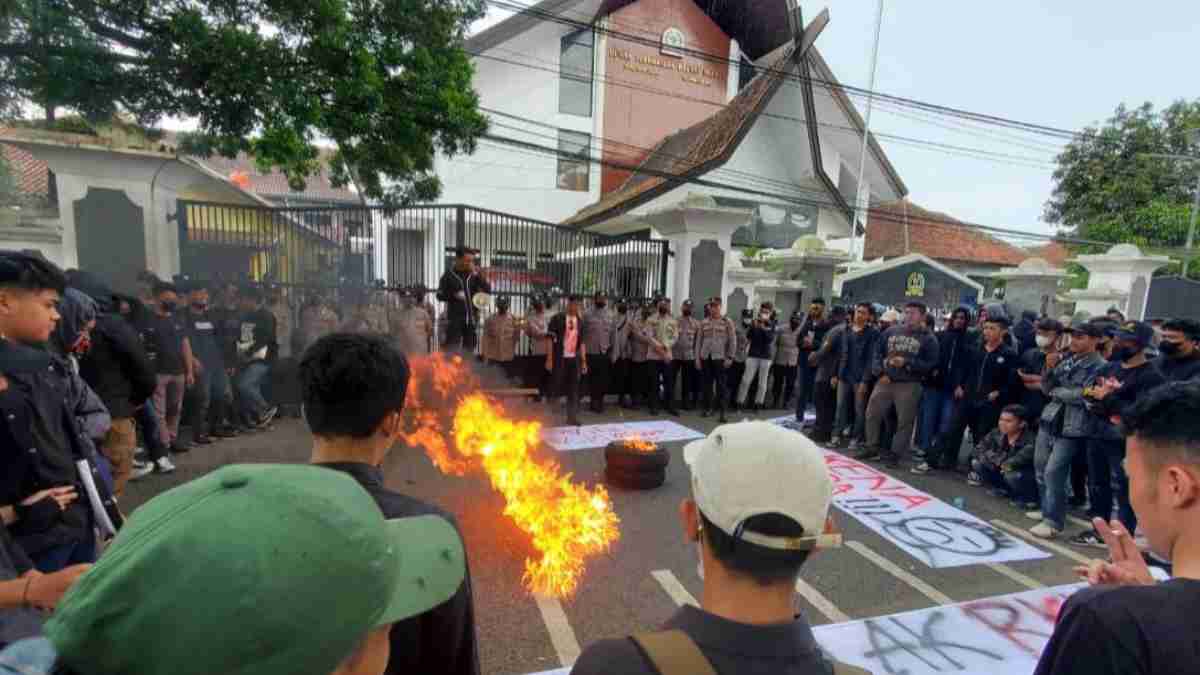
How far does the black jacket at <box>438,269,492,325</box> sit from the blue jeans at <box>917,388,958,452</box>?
6989 mm

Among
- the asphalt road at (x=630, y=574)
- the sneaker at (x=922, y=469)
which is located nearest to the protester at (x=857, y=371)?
the sneaker at (x=922, y=469)

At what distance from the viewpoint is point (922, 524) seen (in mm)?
5891

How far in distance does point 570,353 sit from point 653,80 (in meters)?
20.1

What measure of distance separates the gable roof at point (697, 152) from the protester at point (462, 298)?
36.0 feet

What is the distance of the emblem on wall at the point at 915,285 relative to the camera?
16234 mm

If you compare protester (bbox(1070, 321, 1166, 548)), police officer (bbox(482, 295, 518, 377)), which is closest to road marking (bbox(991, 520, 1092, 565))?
protester (bbox(1070, 321, 1166, 548))

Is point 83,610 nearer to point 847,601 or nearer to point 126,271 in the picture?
point 847,601

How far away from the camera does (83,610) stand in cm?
70

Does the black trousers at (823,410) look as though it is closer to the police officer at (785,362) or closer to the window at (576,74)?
the police officer at (785,362)

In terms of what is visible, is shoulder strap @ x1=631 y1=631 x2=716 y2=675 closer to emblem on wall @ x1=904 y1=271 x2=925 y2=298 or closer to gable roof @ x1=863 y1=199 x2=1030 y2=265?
emblem on wall @ x1=904 y1=271 x2=925 y2=298

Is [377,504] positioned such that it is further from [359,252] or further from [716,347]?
[359,252]

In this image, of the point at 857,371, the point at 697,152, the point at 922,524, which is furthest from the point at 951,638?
the point at 697,152

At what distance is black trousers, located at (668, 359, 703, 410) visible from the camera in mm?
10267

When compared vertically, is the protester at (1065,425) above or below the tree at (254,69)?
below
